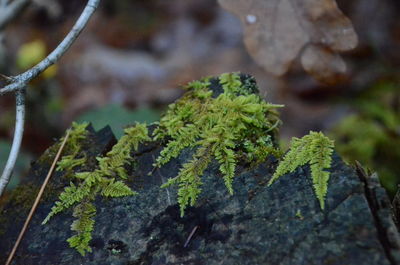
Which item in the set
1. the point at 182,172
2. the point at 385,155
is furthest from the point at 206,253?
the point at 385,155

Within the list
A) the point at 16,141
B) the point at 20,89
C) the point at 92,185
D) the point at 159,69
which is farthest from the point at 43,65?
the point at 159,69

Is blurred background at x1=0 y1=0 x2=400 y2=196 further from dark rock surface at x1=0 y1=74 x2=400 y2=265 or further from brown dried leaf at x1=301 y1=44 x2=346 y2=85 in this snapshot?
dark rock surface at x1=0 y1=74 x2=400 y2=265

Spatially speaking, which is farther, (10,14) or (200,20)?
(200,20)

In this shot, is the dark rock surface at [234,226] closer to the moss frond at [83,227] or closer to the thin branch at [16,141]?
the moss frond at [83,227]

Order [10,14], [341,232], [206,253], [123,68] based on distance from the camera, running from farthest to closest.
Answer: [123,68] < [10,14] < [206,253] < [341,232]

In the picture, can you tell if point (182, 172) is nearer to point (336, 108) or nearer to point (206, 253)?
point (206, 253)
